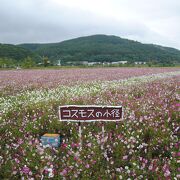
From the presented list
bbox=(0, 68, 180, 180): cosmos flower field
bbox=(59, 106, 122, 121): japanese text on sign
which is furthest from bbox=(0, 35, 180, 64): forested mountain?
bbox=(59, 106, 122, 121): japanese text on sign

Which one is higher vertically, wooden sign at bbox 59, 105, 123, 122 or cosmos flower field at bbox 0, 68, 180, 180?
wooden sign at bbox 59, 105, 123, 122

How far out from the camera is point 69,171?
3.90 metres

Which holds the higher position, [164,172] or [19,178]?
[164,172]

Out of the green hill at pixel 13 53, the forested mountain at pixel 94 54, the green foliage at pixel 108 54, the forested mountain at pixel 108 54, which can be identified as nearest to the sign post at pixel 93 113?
the green hill at pixel 13 53

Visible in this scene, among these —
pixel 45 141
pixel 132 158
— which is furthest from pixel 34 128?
pixel 132 158

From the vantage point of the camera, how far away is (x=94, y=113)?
15.6ft

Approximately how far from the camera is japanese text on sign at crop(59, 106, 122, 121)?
15.6 ft

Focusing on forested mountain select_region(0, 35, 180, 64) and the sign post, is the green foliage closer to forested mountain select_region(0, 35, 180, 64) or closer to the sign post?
forested mountain select_region(0, 35, 180, 64)

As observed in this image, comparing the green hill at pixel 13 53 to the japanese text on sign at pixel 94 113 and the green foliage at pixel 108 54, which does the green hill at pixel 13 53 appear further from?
the japanese text on sign at pixel 94 113

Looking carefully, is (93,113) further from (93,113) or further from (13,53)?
(13,53)

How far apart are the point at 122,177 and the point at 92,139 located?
1446 millimetres

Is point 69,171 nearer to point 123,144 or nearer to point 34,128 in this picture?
point 123,144

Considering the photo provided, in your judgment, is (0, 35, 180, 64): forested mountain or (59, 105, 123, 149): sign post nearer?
(59, 105, 123, 149): sign post

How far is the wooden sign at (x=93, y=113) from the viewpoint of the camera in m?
4.75
